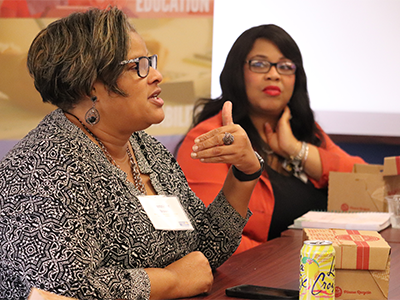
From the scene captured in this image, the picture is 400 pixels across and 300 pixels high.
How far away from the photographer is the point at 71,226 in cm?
130

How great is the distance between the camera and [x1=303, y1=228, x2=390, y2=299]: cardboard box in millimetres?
1346

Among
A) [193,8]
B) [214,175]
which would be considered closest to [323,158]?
[214,175]

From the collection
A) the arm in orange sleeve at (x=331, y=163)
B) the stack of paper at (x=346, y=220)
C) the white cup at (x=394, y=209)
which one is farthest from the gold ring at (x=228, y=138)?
the arm in orange sleeve at (x=331, y=163)

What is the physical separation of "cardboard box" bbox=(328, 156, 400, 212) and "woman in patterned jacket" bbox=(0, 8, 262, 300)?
990 mm

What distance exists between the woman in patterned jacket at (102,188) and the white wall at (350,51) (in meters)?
2.23

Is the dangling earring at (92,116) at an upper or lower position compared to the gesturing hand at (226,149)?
upper

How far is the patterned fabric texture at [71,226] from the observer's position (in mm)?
1259

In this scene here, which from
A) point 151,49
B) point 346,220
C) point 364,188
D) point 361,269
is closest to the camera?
point 361,269

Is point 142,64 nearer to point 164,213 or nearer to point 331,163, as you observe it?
point 164,213

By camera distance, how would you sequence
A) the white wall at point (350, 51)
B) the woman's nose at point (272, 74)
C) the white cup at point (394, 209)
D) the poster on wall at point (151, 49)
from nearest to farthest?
the white cup at point (394, 209) < the poster on wall at point (151, 49) < the woman's nose at point (272, 74) < the white wall at point (350, 51)

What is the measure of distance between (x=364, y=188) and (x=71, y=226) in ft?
5.67

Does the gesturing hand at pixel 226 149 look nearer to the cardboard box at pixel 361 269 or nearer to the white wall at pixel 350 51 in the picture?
the cardboard box at pixel 361 269

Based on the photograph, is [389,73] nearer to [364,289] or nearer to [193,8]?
[193,8]

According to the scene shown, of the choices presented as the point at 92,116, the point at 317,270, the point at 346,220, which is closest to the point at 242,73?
the point at 346,220
